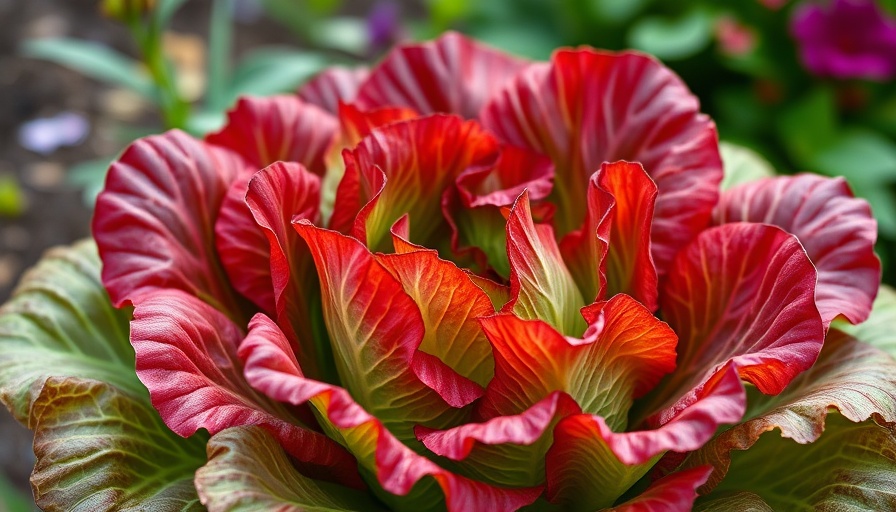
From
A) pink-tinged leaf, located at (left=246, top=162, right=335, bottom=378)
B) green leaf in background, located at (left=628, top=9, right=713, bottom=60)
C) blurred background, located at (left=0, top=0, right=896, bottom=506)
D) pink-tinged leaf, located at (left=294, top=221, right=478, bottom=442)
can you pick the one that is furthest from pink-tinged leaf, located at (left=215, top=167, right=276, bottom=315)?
green leaf in background, located at (left=628, top=9, right=713, bottom=60)

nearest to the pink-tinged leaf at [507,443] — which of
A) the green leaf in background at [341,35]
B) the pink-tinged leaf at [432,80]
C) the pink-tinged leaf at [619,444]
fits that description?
the pink-tinged leaf at [619,444]

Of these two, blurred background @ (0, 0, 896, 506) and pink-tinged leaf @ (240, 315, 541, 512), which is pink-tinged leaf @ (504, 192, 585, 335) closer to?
pink-tinged leaf @ (240, 315, 541, 512)

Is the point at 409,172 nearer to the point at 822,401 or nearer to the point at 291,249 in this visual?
the point at 291,249

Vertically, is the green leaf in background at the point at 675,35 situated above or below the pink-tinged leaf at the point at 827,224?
below

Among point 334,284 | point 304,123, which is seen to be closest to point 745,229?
point 334,284

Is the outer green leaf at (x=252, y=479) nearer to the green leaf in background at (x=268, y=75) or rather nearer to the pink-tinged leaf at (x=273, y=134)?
the pink-tinged leaf at (x=273, y=134)

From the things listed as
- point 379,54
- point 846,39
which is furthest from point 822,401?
point 379,54
